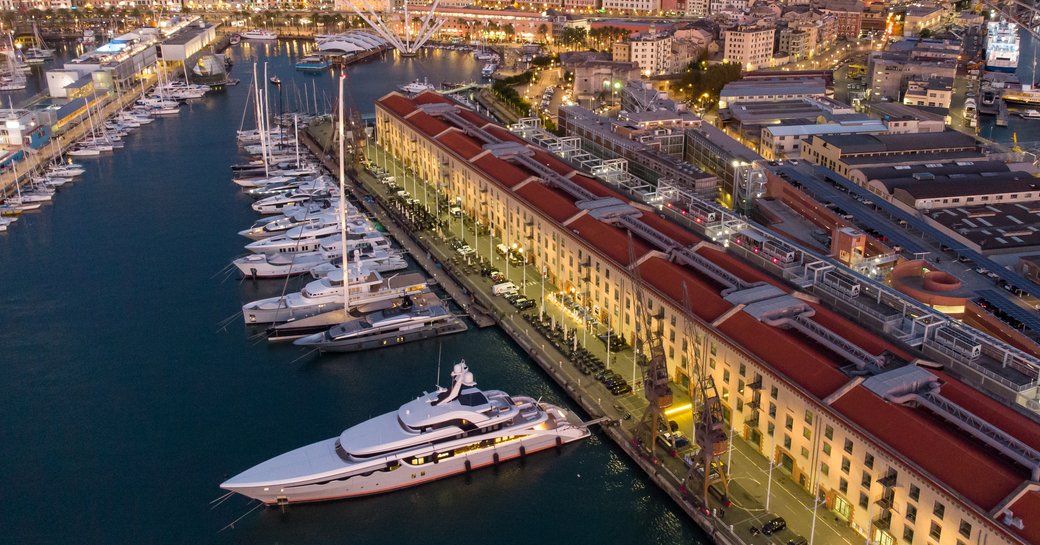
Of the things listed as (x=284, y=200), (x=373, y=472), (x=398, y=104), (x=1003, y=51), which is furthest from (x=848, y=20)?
(x=373, y=472)

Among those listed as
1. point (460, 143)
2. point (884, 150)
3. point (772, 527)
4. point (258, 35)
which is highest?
point (258, 35)

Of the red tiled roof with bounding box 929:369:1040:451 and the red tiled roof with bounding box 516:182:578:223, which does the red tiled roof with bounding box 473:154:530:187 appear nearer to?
the red tiled roof with bounding box 516:182:578:223

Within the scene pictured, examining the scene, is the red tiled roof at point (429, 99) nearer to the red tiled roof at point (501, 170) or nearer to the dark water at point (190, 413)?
the red tiled roof at point (501, 170)

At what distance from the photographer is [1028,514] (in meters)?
17.2

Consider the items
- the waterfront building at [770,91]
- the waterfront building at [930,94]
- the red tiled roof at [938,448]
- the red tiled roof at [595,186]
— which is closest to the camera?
the red tiled roof at [938,448]

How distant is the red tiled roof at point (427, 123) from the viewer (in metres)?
48.3

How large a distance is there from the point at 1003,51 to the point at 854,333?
7192cm

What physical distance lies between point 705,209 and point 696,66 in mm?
49196

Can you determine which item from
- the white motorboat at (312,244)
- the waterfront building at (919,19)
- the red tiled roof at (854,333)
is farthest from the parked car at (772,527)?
the waterfront building at (919,19)

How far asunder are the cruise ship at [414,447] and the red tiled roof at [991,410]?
995 centimetres

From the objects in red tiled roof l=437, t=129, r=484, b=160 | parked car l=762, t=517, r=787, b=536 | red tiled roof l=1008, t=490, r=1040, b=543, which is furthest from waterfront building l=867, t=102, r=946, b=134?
red tiled roof l=1008, t=490, r=1040, b=543

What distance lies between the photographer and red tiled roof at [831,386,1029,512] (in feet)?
58.9

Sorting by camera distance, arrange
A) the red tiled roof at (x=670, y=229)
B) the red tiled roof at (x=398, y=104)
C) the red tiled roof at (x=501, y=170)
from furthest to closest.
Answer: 1. the red tiled roof at (x=398, y=104)
2. the red tiled roof at (x=501, y=170)
3. the red tiled roof at (x=670, y=229)

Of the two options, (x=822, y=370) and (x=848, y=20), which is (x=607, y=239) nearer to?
(x=822, y=370)
